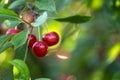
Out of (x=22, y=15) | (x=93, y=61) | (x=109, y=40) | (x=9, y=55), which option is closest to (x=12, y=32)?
(x=22, y=15)

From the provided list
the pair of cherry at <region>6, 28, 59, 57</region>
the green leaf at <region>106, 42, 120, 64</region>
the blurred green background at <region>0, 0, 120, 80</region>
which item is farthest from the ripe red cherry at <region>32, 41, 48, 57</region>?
the green leaf at <region>106, 42, 120, 64</region>

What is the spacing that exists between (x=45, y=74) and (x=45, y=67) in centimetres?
8

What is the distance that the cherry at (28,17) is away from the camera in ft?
4.61

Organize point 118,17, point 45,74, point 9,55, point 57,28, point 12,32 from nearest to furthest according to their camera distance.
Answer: point 12,32, point 9,55, point 118,17, point 57,28, point 45,74

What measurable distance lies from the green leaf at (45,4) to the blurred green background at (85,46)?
1.64 feet

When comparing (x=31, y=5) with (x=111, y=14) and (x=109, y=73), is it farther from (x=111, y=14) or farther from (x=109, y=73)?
(x=109, y=73)

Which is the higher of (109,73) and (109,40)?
(109,40)

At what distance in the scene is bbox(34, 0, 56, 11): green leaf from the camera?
134cm

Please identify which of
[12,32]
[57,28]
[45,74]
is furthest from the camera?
[45,74]

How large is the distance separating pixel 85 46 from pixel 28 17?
1.33 metres

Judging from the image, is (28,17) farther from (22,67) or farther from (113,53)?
(113,53)

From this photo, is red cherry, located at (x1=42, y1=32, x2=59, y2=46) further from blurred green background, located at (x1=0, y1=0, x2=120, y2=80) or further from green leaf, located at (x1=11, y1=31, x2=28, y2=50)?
blurred green background, located at (x1=0, y1=0, x2=120, y2=80)

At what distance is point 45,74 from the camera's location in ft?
8.73

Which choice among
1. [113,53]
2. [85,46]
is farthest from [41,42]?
[85,46]
